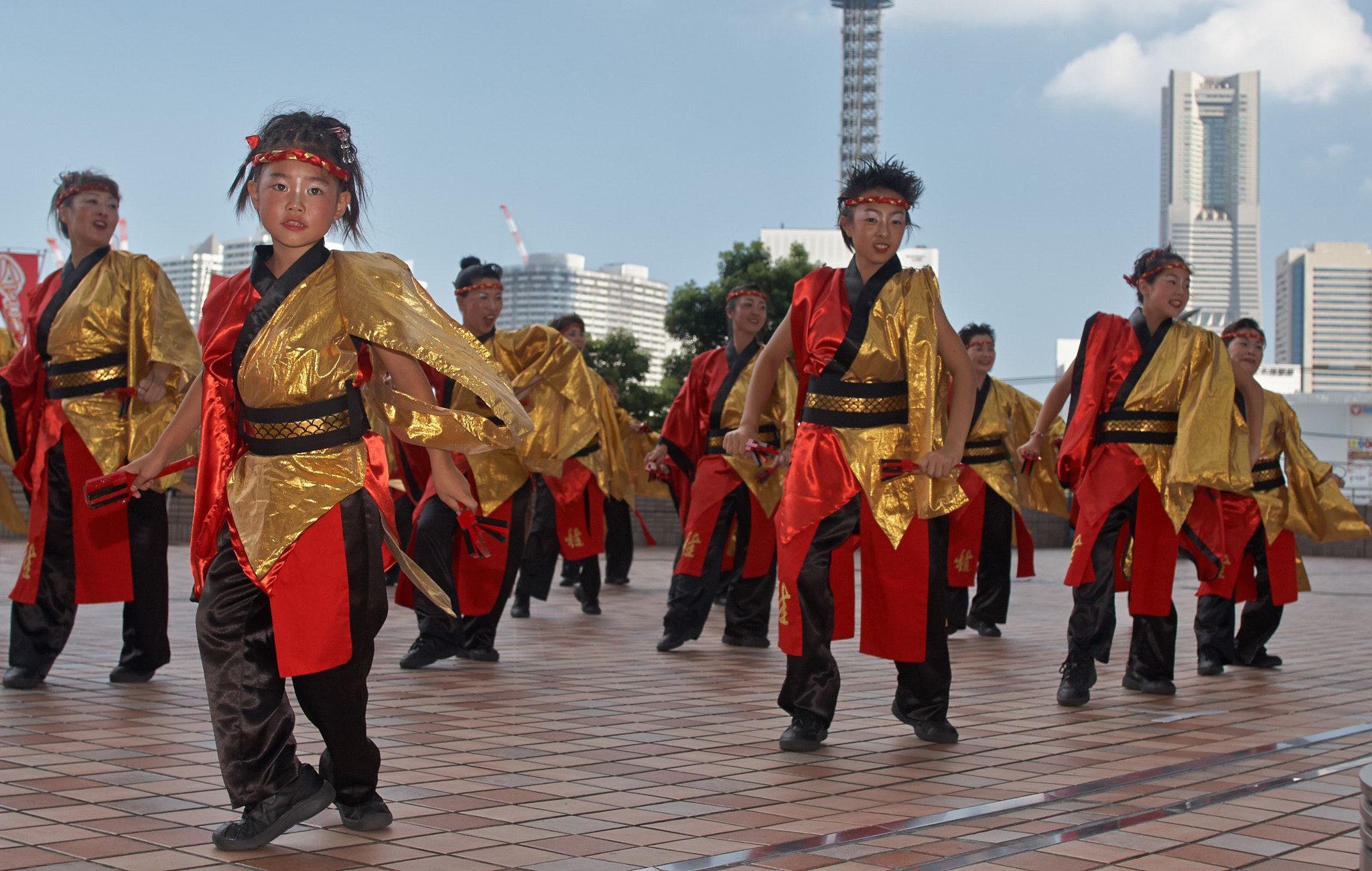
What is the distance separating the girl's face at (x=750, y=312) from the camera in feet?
23.1

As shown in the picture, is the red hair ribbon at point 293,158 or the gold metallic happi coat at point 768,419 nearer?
the red hair ribbon at point 293,158

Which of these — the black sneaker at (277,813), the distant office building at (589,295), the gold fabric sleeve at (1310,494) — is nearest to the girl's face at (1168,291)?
the gold fabric sleeve at (1310,494)

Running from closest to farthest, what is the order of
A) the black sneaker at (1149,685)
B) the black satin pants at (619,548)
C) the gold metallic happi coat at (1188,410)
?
the gold metallic happi coat at (1188,410) < the black sneaker at (1149,685) < the black satin pants at (619,548)

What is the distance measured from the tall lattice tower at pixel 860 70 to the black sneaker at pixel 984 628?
183 ft

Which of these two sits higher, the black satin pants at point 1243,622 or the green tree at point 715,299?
the green tree at point 715,299

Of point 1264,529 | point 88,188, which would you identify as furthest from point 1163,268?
point 88,188

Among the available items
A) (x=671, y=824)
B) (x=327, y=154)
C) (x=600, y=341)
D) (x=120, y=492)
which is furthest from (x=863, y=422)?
(x=600, y=341)

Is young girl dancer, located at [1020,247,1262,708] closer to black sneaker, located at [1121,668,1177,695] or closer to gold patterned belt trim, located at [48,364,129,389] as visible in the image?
black sneaker, located at [1121,668,1177,695]

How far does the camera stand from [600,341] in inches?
1044

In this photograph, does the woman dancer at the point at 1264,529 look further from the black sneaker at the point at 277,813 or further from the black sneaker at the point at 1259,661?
the black sneaker at the point at 277,813

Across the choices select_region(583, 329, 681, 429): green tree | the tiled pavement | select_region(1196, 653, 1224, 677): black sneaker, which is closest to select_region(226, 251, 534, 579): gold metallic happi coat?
the tiled pavement

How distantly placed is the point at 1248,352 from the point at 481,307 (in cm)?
390

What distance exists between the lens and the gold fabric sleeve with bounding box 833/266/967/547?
4.26m

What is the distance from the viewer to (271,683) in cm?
301
